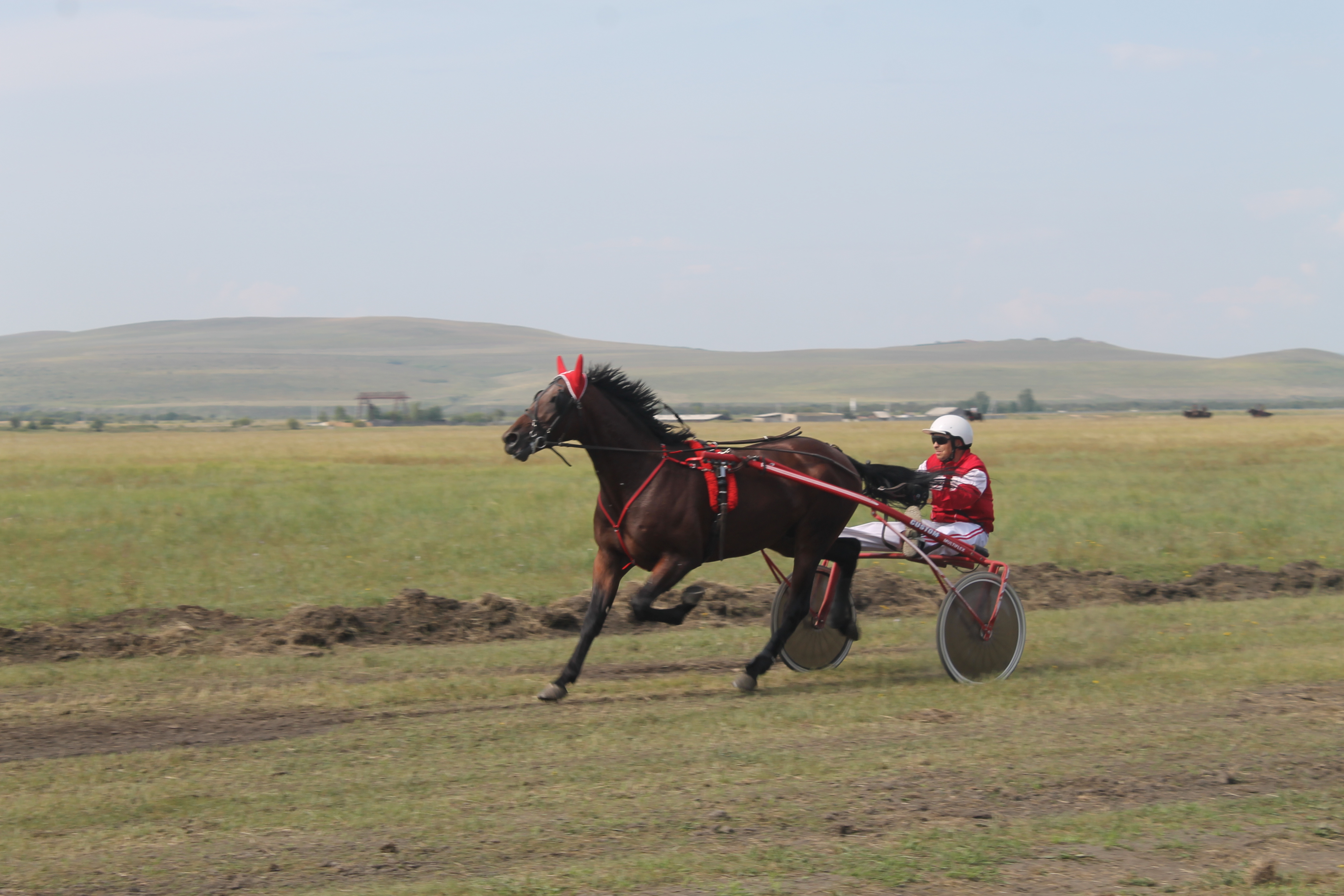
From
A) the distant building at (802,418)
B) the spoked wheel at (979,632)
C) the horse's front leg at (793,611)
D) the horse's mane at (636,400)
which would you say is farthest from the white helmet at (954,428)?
the distant building at (802,418)

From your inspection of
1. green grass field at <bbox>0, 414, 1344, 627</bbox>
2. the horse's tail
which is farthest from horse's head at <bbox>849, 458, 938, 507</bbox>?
green grass field at <bbox>0, 414, 1344, 627</bbox>

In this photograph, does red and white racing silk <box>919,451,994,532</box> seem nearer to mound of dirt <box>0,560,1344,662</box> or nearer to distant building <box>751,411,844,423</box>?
mound of dirt <box>0,560,1344,662</box>

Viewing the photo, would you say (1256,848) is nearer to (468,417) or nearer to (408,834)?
(408,834)

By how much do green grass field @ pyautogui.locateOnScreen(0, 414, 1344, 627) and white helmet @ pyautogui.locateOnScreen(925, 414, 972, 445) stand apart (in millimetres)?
5715

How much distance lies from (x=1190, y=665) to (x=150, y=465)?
99.3ft

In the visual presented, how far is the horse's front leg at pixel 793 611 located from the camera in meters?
8.78

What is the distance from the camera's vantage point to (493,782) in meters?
6.17

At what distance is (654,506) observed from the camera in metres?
8.64

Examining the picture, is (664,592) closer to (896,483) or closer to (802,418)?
(896,483)

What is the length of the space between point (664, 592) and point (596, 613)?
1.59 feet

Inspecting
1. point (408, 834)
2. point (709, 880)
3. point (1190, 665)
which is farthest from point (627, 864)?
point (1190, 665)

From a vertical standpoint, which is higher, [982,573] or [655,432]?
[655,432]

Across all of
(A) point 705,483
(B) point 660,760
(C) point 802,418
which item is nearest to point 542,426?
(A) point 705,483

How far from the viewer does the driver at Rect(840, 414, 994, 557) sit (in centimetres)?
971
